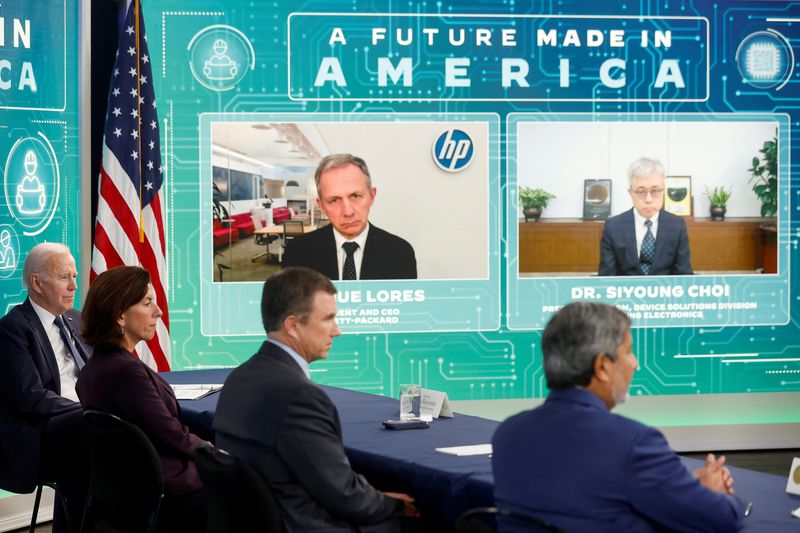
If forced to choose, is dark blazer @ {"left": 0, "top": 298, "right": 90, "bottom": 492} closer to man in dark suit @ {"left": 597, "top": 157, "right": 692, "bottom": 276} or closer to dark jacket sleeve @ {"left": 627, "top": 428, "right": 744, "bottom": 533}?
dark jacket sleeve @ {"left": 627, "top": 428, "right": 744, "bottom": 533}

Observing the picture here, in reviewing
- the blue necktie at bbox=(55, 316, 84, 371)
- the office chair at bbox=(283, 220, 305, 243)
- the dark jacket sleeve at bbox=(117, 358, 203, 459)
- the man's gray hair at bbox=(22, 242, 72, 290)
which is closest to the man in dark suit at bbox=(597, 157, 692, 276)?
the office chair at bbox=(283, 220, 305, 243)

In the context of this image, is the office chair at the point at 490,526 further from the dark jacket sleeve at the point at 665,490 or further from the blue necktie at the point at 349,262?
the blue necktie at the point at 349,262

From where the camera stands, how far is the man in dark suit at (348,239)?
22.3 feet

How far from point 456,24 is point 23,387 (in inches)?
145

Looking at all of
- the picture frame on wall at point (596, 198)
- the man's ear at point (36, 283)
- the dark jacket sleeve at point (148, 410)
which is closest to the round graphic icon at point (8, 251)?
the man's ear at point (36, 283)

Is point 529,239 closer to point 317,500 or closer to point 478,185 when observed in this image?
point 478,185

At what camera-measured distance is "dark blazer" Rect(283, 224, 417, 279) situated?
6789 millimetres

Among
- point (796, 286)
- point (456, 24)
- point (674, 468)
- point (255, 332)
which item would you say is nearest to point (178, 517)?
point (674, 468)

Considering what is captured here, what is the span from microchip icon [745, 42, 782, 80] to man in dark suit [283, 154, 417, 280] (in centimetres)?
258

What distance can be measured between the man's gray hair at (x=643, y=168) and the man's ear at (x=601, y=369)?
477 cm

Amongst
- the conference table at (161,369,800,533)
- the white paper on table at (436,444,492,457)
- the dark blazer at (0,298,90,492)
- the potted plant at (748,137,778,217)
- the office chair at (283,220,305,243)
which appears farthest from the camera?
the potted plant at (748,137,778,217)

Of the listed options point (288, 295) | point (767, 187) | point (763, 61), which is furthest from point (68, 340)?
point (763, 61)

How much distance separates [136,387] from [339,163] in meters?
3.29

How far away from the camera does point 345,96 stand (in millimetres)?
6777
